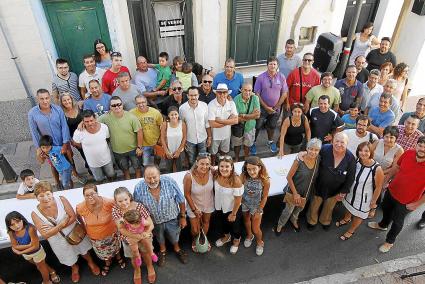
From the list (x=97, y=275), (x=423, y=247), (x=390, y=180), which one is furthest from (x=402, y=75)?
(x=97, y=275)

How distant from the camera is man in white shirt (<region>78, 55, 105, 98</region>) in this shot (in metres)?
6.20

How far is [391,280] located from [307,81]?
11.4 ft

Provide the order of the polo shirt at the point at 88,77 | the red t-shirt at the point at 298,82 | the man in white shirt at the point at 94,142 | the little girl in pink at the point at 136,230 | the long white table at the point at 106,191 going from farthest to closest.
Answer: the red t-shirt at the point at 298,82, the polo shirt at the point at 88,77, the man in white shirt at the point at 94,142, the long white table at the point at 106,191, the little girl in pink at the point at 136,230

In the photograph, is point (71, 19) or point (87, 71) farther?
point (71, 19)

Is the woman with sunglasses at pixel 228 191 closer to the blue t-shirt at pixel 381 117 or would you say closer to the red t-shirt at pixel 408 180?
the red t-shirt at pixel 408 180

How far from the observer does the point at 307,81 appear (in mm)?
6484

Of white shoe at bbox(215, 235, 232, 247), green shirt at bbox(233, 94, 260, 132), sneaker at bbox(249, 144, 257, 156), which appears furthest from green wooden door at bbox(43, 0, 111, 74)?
white shoe at bbox(215, 235, 232, 247)

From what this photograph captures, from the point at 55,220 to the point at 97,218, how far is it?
0.49m

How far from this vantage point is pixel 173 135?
Answer: 218 inches

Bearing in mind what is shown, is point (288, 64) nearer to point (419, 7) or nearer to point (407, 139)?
point (407, 139)

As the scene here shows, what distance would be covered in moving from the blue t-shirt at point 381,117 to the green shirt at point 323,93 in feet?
1.96

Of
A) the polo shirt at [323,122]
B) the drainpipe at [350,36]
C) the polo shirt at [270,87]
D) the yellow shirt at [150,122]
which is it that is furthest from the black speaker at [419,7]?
the yellow shirt at [150,122]

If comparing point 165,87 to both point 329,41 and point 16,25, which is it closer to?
point 16,25

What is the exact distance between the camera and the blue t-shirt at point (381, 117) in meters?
5.69
